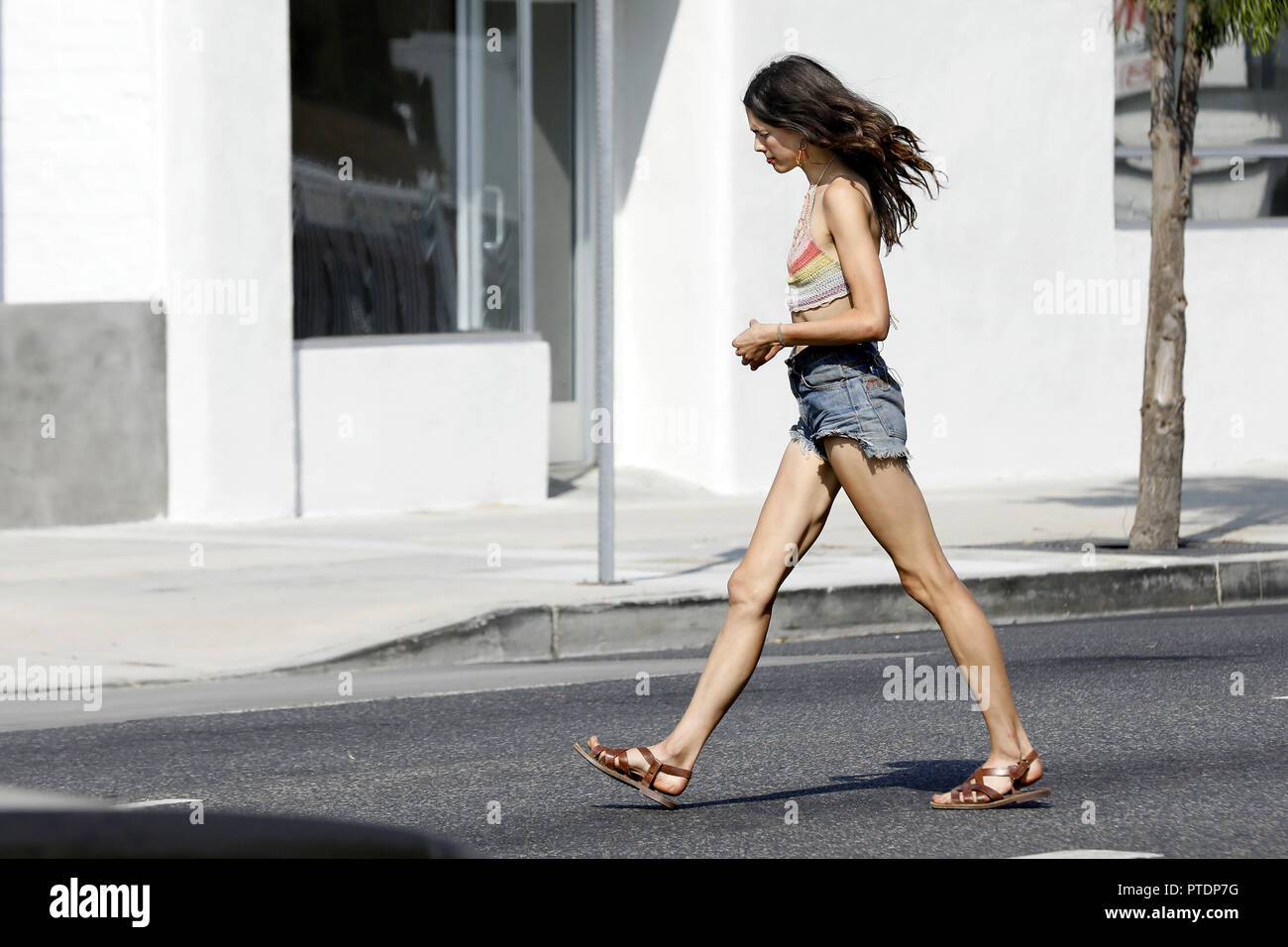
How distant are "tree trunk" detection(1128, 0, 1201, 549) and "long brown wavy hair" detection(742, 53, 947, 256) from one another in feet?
20.8

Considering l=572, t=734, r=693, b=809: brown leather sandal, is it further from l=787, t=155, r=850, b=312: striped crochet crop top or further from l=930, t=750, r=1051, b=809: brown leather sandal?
l=787, t=155, r=850, b=312: striped crochet crop top

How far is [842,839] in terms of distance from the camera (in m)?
4.95

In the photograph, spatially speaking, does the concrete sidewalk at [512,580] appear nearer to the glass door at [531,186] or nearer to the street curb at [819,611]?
the street curb at [819,611]

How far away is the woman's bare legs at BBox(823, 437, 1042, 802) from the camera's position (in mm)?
5141

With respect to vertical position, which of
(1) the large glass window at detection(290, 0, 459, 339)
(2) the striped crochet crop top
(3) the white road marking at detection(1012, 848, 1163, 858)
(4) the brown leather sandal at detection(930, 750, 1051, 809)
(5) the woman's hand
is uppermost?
(1) the large glass window at detection(290, 0, 459, 339)

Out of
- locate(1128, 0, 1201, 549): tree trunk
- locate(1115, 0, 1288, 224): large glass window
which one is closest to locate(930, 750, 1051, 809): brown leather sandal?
locate(1128, 0, 1201, 549): tree trunk

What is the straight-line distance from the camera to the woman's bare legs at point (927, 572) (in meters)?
5.14

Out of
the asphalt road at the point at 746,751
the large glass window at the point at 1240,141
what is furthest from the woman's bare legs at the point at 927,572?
the large glass window at the point at 1240,141

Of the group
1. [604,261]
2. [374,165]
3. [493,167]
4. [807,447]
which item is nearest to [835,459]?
[807,447]

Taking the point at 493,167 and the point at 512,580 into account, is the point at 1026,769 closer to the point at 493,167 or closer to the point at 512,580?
the point at 512,580

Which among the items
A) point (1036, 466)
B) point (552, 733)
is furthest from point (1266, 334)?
point (552, 733)

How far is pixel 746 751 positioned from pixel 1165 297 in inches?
238
